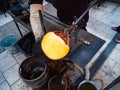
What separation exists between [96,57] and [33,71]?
0.97m

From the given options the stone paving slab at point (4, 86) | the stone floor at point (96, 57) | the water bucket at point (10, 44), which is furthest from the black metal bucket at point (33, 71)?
the water bucket at point (10, 44)

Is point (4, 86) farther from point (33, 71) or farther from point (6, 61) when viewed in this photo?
point (33, 71)

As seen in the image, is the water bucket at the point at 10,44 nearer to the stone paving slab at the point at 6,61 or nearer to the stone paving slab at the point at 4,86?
the stone paving slab at the point at 6,61

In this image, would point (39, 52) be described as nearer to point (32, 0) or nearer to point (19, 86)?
point (32, 0)

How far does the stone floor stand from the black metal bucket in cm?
51

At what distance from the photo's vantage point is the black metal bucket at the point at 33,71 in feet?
2.94

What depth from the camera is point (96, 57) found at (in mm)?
1619

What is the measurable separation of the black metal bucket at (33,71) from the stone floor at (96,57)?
514 millimetres

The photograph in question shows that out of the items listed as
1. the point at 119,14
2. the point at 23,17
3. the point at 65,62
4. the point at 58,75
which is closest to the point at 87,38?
the point at 65,62

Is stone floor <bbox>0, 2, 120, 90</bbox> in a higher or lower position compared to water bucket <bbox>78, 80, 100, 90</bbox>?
lower

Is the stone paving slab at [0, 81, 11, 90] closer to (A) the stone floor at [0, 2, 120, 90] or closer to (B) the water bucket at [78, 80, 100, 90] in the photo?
(A) the stone floor at [0, 2, 120, 90]

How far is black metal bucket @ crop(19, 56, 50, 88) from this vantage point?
90 centimetres

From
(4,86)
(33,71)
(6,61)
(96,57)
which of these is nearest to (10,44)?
(6,61)

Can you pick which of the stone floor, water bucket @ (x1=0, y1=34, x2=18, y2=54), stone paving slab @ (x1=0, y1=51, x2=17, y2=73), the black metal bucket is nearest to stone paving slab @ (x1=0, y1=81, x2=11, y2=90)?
the stone floor
